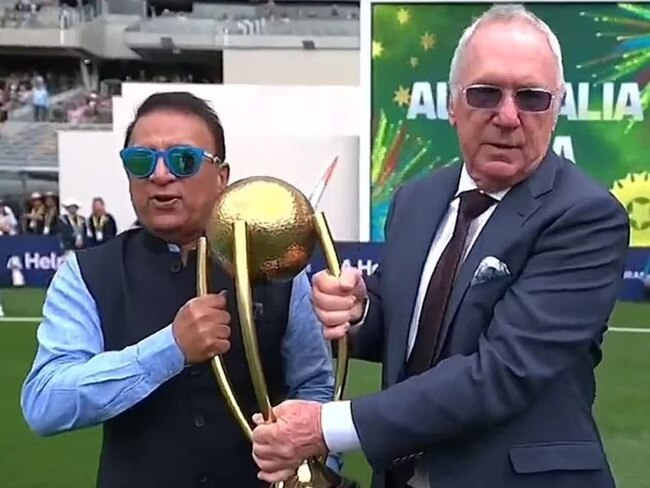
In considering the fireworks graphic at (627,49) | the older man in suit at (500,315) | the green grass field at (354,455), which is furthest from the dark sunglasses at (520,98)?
the fireworks graphic at (627,49)

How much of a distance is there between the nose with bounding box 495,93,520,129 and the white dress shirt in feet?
0.53

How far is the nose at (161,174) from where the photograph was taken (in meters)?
1.94

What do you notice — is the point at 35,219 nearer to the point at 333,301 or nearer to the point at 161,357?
the point at 161,357

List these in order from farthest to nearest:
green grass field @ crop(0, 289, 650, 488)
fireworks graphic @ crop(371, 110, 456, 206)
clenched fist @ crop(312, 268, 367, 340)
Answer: fireworks graphic @ crop(371, 110, 456, 206)
green grass field @ crop(0, 289, 650, 488)
clenched fist @ crop(312, 268, 367, 340)

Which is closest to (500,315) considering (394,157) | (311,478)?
(311,478)

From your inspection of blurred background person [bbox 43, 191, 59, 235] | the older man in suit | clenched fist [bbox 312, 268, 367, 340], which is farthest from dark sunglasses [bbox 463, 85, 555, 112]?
blurred background person [bbox 43, 191, 59, 235]

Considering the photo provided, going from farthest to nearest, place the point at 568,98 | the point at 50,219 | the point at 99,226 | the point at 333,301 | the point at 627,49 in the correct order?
1. the point at 50,219
2. the point at 99,226
3. the point at 627,49
4. the point at 568,98
5. the point at 333,301

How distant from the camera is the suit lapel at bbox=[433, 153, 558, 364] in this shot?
185 cm

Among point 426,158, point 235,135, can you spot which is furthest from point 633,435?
point 235,135

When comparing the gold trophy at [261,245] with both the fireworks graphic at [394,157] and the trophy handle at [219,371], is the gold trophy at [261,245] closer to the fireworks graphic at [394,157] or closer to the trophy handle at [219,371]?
the trophy handle at [219,371]

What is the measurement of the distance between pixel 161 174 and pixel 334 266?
0.36m

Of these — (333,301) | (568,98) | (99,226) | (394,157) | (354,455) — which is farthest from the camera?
(99,226)

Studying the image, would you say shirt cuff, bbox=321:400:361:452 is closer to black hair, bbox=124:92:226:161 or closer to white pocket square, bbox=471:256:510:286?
white pocket square, bbox=471:256:510:286

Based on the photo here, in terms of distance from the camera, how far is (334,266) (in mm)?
1859
